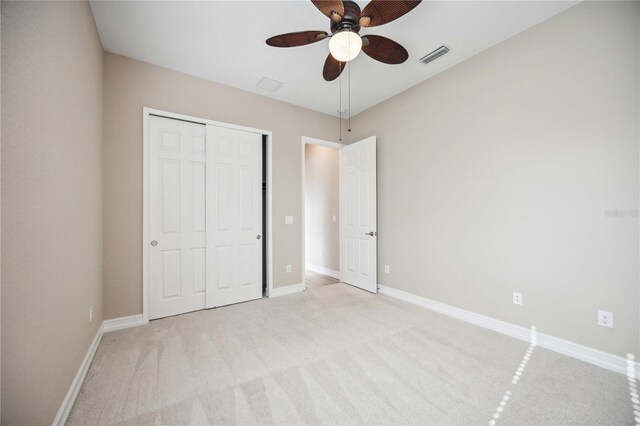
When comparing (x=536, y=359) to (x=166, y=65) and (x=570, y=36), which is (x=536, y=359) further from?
(x=166, y=65)

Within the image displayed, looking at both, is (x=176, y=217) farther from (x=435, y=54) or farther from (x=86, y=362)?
(x=435, y=54)

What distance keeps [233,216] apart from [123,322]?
5.34 ft

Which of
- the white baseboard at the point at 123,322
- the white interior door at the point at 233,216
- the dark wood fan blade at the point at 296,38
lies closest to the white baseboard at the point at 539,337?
the white interior door at the point at 233,216

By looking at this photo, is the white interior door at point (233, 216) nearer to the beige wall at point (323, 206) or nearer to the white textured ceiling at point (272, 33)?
the white textured ceiling at point (272, 33)

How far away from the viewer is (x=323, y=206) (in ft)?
17.3

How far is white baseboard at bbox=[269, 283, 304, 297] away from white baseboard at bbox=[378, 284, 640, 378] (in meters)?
1.58

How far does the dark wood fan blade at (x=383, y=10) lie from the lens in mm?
1618

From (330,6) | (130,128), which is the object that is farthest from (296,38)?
(130,128)

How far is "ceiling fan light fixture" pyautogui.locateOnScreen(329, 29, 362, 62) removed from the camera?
187 cm

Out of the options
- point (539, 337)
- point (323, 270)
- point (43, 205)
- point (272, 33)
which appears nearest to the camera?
point (43, 205)

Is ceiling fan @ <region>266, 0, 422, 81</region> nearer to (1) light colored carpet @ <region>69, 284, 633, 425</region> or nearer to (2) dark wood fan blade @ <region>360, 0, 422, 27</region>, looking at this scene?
(2) dark wood fan blade @ <region>360, 0, 422, 27</region>

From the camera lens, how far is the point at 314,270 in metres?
5.46

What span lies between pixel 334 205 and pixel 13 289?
4.25 metres

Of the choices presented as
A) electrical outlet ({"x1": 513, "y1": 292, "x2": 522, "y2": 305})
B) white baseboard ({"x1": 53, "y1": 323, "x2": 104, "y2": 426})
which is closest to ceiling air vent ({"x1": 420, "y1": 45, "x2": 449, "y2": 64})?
electrical outlet ({"x1": 513, "y1": 292, "x2": 522, "y2": 305})
